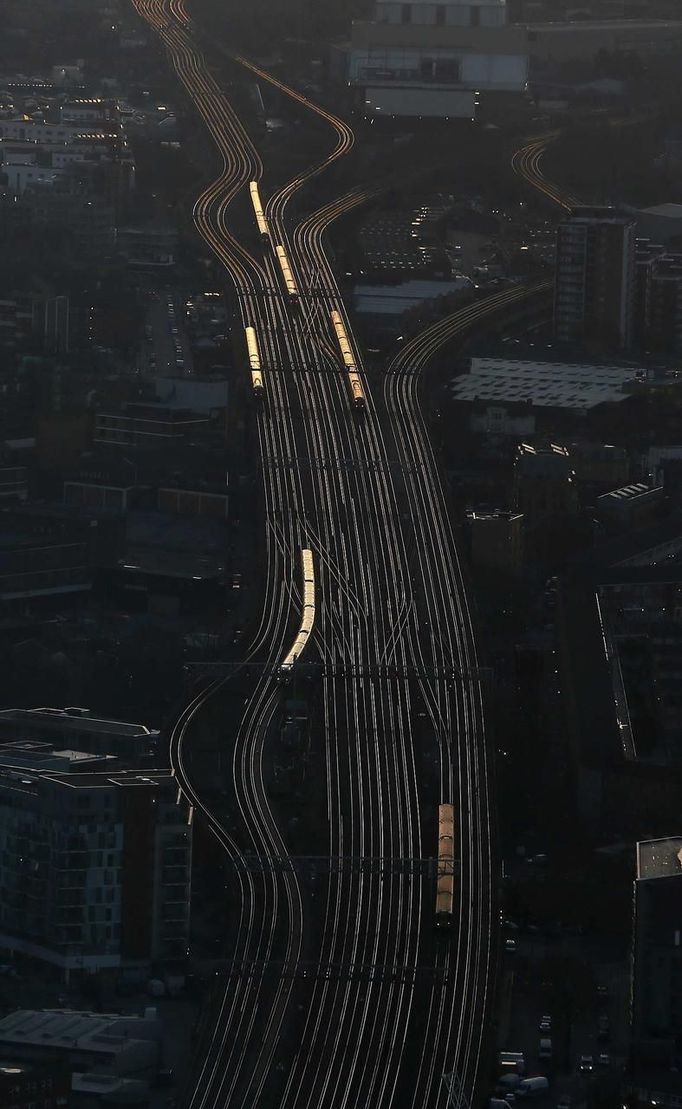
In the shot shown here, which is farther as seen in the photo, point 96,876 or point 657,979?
point 96,876

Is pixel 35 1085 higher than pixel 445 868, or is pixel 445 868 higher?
pixel 445 868

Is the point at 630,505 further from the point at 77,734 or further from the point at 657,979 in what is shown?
the point at 657,979

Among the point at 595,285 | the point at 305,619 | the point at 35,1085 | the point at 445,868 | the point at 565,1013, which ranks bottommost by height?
the point at 35,1085

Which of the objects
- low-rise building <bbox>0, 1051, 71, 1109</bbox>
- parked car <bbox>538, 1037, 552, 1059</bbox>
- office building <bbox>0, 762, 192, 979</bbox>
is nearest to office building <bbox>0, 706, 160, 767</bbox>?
office building <bbox>0, 762, 192, 979</bbox>

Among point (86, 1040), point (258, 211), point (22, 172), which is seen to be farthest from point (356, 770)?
point (22, 172)

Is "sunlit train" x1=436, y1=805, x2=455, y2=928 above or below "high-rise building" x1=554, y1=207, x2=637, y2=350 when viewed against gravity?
below

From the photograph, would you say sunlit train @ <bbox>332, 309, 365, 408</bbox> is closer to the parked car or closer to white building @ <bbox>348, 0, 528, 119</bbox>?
white building @ <bbox>348, 0, 528, 119</bbox>
